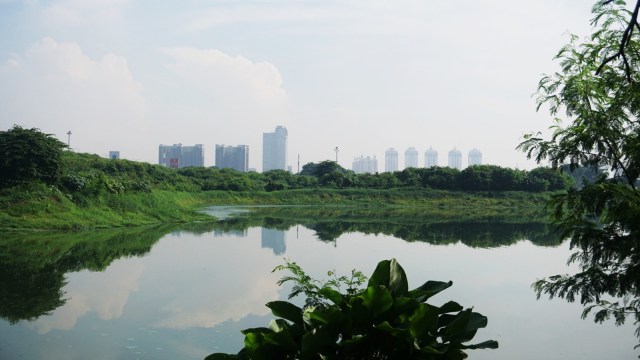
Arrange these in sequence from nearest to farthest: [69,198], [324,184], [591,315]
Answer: [591,315], [69,198], [324,184]

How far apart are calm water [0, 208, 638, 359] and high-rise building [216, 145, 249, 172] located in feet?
270

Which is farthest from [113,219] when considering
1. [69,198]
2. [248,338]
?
[248,338]

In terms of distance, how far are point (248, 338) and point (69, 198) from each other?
22.0 meters

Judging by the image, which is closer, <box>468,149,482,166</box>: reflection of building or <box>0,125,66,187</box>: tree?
<box>0,125,66,187</box>: tree

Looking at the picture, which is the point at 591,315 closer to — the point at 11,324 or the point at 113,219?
the point at 11,324

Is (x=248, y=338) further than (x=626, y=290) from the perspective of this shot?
No

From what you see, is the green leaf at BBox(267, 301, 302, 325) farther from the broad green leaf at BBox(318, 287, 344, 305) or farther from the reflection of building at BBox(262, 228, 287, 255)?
the reflection of building at BBox(262, 228, 287, 255)

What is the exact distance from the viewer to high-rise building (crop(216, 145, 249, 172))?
338 ft

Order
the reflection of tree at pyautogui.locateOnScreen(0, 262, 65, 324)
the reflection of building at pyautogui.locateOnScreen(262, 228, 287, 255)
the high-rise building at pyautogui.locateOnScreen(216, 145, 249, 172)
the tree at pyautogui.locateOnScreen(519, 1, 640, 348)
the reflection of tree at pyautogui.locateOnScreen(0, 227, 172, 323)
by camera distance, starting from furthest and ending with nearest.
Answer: the high-rise building at pyautogui.locateOnScreen(216, 145, 249, 172)
the reflection of building at pyautogui.locateOnScreen(262, 228, 287, 255)
the reflection of tree at pyautogui.locateOnScreen(0, 227, 172, 323)
the reflection of tree at pyautogui.locateOnScreen(0, 262, 65, 324)
the tree at pyautogui.locateOnScreen(519, 1, 640, 348)

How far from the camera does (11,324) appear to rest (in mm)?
7695

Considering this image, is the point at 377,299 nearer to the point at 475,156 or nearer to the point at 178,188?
the point at 178,188

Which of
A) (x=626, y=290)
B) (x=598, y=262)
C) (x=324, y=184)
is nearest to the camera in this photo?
(x=626, y=290)

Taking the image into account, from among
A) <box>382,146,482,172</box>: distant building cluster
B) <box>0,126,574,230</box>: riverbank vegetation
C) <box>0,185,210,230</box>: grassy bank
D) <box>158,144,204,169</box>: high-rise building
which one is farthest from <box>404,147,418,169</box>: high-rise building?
<box>0,185,210,230</box>: grassy bank

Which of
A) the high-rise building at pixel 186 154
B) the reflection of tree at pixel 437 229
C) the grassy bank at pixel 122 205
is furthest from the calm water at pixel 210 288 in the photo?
the high-rise building at pixel 186 154
